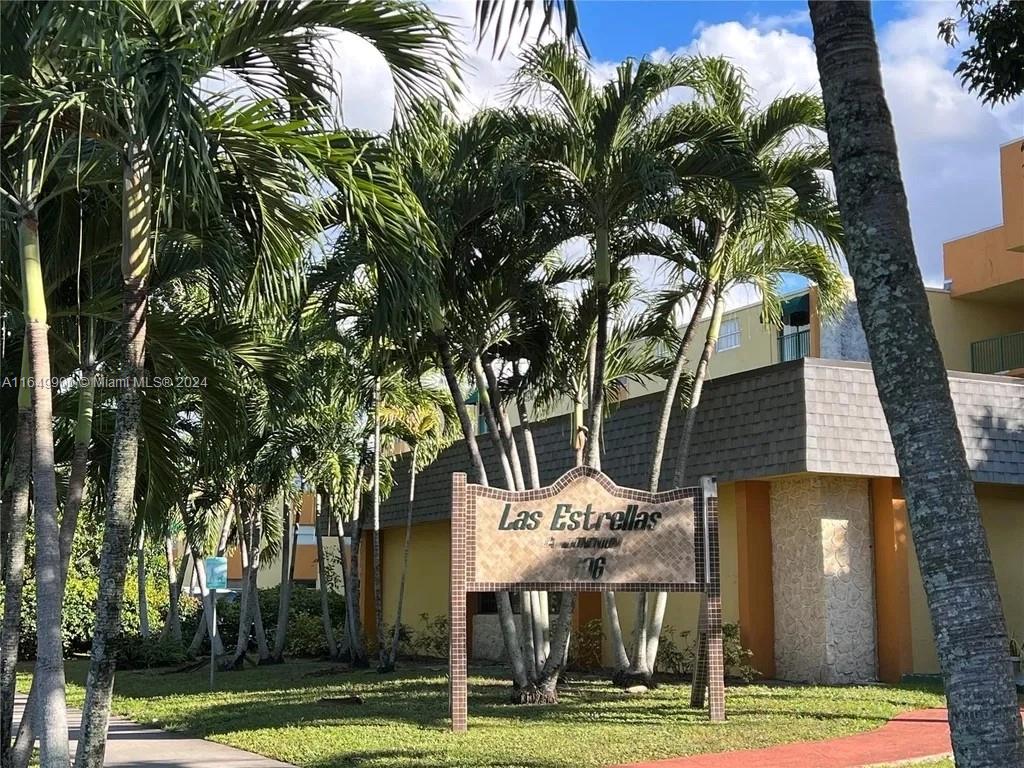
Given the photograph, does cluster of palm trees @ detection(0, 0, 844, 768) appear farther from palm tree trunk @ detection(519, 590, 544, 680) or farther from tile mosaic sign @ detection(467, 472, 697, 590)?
tile mosaic sign @ detection(467, 472, 697, 590)

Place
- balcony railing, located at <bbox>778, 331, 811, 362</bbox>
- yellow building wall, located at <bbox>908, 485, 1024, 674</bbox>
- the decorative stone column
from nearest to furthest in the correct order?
the decorative stone column < yellow building wall, located at <bbox>908, 485, 1024, 674</bbox> < balcony railing, located at <bbox>778, 331, 811, 362</bbox>

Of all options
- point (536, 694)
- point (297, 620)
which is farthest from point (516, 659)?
point (297, 620)

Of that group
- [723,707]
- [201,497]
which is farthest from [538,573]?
[201,497]

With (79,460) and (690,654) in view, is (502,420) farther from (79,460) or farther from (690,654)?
(79,460)

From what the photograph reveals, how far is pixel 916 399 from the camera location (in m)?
5.12

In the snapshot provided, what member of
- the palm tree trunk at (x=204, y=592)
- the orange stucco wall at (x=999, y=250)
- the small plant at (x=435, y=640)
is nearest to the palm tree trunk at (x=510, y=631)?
the small plant at (x=435, y=640)

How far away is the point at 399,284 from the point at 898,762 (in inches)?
236

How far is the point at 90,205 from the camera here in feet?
32.4

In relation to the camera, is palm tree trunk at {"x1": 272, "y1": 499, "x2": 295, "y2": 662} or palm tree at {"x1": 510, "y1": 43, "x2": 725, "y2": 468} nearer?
palm tree at {"x1": 510, "y1": 43, "x2": 725, "y2": 468}

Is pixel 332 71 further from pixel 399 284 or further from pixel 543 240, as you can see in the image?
pixel 543 240

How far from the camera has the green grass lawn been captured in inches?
448

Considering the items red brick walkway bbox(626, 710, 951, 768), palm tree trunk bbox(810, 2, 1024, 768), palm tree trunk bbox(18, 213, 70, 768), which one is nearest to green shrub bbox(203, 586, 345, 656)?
red brick walkway bbox(626, 710, 951, 768)

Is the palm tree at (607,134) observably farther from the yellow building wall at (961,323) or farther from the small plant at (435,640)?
the yellow building wall at (961,323)

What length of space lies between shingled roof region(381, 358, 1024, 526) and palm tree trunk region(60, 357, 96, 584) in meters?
10.1
